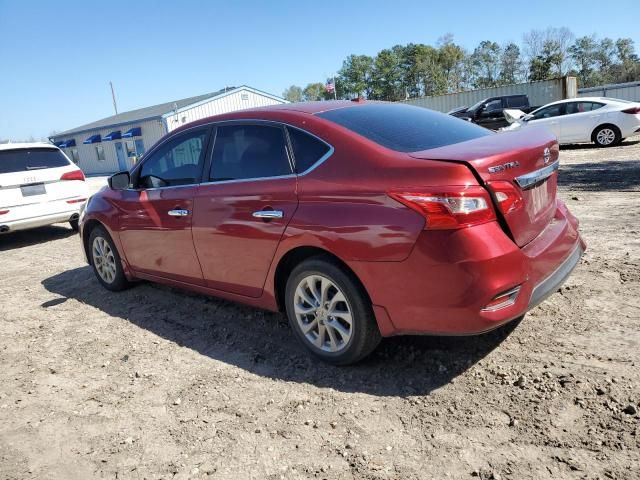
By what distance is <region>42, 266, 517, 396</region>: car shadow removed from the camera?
10.2 ft

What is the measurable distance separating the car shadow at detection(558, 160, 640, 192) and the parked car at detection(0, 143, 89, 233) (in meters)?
8.57

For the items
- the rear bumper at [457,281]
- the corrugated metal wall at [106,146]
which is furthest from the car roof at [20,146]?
the corrugated metal wall at [106,146]

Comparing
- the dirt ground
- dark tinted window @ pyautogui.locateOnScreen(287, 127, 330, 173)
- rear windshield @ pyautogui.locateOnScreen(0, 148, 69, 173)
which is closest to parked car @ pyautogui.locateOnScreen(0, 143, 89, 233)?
rear windshield @ pyautogui.locateOnScreen(0, 148, 69, 173)

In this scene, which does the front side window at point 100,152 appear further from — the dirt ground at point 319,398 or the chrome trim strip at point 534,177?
the chrome trim strip at point 534,177

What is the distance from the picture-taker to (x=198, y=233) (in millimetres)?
3953

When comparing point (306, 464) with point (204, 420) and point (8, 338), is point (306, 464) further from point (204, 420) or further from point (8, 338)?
point (8, 338)

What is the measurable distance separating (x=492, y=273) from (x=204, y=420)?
1813 mm

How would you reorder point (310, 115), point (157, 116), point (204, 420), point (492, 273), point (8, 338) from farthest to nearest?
point (157, 116)
point (8, 338)
point (310, 115)
point (204, 420)
point (492, 273)

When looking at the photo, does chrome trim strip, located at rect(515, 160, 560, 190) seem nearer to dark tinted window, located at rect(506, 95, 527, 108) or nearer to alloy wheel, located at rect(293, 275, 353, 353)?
alloy wheel, located at rect(293, 275, 353, 353)

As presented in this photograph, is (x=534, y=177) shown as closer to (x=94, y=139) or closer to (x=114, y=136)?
(x=114, y=136)

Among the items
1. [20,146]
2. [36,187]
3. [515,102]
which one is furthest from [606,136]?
[20,146]

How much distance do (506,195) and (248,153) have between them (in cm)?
184

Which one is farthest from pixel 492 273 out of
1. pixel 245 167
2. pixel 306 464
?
pixel 245 167

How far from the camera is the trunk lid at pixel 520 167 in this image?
2718 millimetres
